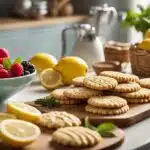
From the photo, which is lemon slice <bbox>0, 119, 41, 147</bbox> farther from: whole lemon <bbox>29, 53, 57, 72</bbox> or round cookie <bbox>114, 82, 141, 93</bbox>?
whole lemon <bbox>29, 53, 57, 72</bbox>

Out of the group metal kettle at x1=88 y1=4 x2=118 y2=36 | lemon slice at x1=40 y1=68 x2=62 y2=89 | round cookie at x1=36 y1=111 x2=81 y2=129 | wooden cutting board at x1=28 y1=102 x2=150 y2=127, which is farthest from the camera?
metal kettle at x1=88 y1=4 x2=118 y2=36

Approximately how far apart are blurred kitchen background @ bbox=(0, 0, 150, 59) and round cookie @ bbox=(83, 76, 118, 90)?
6.79ft

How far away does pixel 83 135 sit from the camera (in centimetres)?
113

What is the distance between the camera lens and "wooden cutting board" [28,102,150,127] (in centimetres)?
133

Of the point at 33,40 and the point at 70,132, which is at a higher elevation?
the point at 70,132

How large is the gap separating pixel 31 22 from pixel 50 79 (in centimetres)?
218

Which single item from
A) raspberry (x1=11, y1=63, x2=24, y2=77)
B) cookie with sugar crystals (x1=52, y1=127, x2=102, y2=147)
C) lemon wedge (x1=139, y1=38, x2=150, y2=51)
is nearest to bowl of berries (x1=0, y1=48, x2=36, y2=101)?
raspberry (x1=11, y1=63, x2=24, y2=77)

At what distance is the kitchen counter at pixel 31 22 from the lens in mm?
3654

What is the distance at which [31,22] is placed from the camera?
3852 mm

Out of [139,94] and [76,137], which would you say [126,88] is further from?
[76,137]

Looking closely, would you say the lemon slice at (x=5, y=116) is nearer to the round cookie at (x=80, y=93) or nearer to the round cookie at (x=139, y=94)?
the round cookie at (x=80, y=93)

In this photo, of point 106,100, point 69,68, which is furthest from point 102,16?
point 106,100

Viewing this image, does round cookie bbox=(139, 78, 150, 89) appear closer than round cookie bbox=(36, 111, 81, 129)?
No

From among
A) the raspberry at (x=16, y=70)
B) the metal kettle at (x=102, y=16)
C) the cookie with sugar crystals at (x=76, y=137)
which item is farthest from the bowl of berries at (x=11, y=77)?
the metal kettle at (x=102, y=16)
